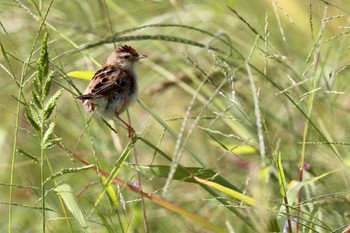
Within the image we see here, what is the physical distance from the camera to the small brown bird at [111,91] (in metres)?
3.17

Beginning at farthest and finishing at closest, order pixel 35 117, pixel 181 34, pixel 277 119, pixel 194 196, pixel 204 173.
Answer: pixel 181 34 → pixel 194 196 → pixel 277 119 → pixel 204 173 → pixel 35 117

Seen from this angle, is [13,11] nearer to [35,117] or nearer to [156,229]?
[156,229]

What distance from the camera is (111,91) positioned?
3277mm

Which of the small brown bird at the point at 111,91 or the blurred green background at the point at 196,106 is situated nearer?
the blurred green background at the point at 196,106

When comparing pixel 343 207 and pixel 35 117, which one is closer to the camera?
pixel 35 117

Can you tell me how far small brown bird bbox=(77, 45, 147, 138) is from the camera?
125 inches

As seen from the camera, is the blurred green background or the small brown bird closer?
the blurred green background

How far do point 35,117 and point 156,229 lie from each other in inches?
48.7

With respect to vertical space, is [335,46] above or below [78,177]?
above

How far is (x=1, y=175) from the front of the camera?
4.37 meters

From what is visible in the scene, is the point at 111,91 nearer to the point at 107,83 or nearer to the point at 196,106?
the point at 107,83

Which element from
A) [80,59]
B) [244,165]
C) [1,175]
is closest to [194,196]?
[244,165]

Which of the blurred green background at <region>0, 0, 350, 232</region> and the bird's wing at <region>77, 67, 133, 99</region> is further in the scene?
→ the bird's wing at <region>77, 67, 133, 99</region>

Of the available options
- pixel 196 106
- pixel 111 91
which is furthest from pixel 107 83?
pixel 196 106
